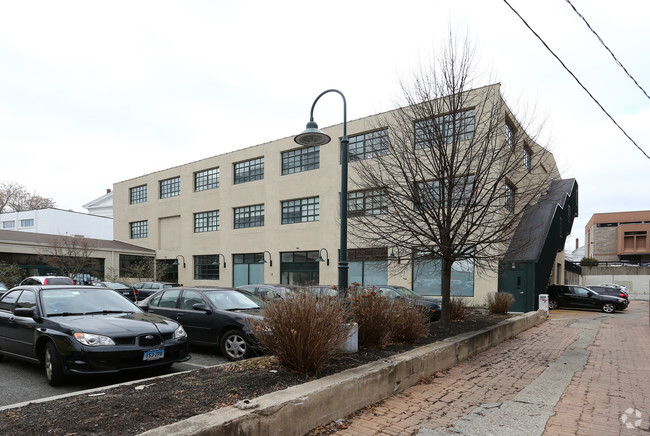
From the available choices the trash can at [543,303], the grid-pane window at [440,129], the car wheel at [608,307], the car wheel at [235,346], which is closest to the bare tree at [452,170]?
the grid-pane window at [440,129]

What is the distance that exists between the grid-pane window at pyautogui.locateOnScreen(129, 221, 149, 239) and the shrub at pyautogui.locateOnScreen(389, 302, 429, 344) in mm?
36234

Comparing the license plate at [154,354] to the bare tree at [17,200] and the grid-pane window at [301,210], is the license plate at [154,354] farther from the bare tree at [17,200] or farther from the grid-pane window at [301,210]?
the bare tree at [17,200]

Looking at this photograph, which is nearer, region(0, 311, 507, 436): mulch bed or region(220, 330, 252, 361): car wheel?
region(0, 311, 507, 436): mulch bed

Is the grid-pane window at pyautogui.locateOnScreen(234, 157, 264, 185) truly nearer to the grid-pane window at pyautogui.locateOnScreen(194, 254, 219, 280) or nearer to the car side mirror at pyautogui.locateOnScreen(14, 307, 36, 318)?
the grid-pane window at pyautogui.locateOnScreen(194, 254, 219, 280)

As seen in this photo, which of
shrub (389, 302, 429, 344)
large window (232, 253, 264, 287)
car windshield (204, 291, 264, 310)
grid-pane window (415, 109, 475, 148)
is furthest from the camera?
large window (232, 253, 264, 287)

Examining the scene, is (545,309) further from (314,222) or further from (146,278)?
(146,278)

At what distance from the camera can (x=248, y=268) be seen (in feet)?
102

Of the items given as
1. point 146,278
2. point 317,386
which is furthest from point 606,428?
point 146,278

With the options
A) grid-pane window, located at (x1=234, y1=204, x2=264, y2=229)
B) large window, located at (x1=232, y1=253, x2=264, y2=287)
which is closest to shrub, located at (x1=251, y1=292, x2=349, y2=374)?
large window, located at (x1=232, y1=253, x2=264, y2=287)

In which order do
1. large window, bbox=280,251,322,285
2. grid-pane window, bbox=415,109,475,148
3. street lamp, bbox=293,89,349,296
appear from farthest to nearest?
1. large window, bbox=280,251,322,285
2. grid-pane window, bbox=415,109,475,148
3. street lamp, bbox=293,89,349,296

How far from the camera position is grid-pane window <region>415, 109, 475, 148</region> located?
9508 millimetres

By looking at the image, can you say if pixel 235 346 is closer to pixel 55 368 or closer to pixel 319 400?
pixel 55 368

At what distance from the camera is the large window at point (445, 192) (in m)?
9.66

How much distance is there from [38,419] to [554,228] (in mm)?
25218
